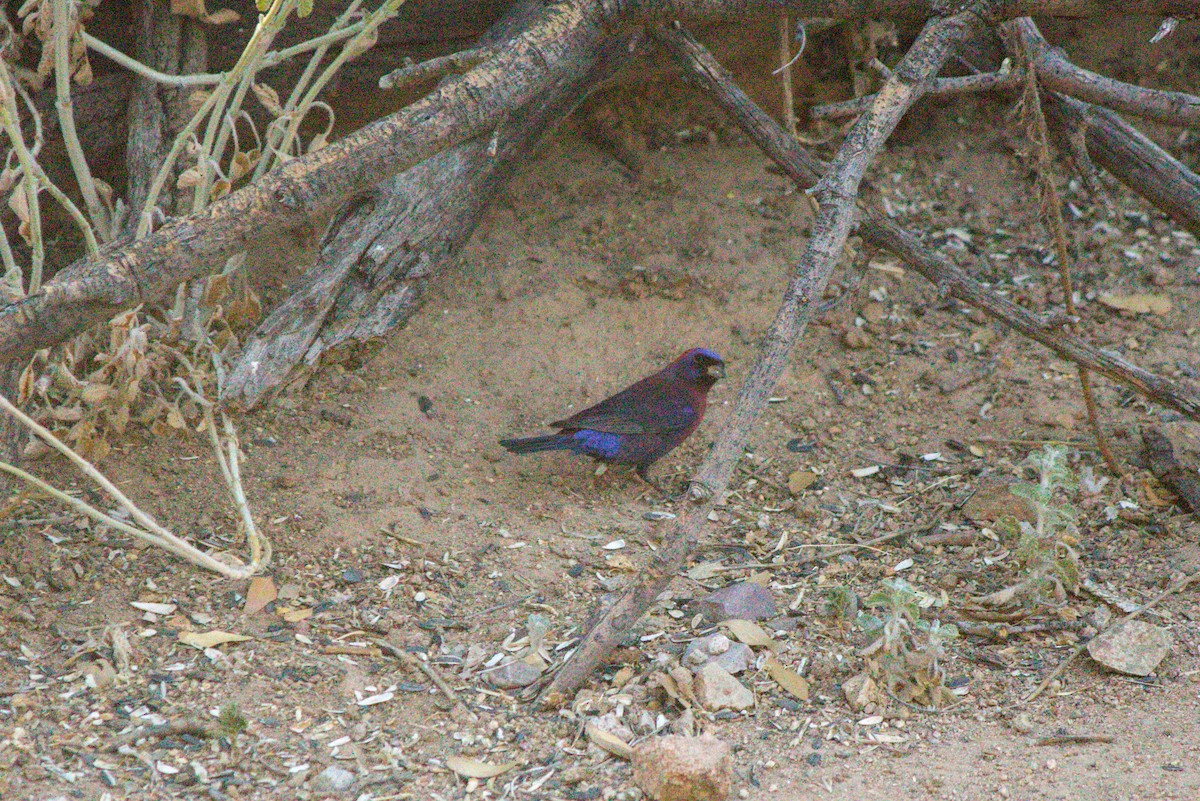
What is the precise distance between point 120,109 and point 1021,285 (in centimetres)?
363

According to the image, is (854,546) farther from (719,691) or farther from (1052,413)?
(1052,413)

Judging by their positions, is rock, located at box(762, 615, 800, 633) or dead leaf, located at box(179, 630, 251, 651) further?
rock, located at box(762, 615, 800, 633)

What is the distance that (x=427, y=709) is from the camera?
286cm

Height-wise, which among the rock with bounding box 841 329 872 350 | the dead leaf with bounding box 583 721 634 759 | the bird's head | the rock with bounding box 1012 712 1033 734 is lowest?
the dead leaf with bounding box 583 721 634 759

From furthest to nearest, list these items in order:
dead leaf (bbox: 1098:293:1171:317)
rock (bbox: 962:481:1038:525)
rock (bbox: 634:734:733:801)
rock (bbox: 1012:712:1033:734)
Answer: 1. dead leaf (bbox: 1098:293:1171:317)
2. rock (bbox: 962:481:1038:525)
3. rock (bbox: 1012:712:1033:734)
4. rock (bbox: 634:734:733:801)

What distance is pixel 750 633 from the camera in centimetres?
314

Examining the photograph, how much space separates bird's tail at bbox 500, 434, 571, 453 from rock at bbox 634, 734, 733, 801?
167 cm

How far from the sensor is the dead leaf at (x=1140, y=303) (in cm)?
490

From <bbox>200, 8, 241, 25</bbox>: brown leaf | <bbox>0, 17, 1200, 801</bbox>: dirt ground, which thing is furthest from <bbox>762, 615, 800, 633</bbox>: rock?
<bbox>200, 8, 241, 25</bbox>: brown leaf

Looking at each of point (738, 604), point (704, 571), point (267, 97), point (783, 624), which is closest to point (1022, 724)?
point (783, 624)

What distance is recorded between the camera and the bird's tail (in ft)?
13.2

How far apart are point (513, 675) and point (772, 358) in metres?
1.04

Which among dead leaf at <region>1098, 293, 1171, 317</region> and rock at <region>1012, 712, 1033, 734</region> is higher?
dead leaf at <region>1098, 293, 1171, 317</region>

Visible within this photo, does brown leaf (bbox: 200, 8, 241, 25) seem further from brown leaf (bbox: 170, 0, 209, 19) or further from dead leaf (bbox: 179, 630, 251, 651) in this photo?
dead leaf (bbox: 179, 630, 251, 651)
